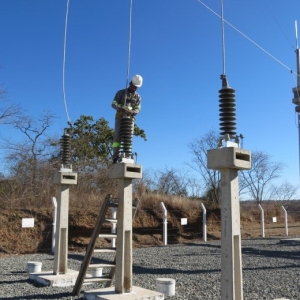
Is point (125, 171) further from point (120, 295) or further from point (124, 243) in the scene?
point (120, 295)

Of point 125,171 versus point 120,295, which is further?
point 125,171

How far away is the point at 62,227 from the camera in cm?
779

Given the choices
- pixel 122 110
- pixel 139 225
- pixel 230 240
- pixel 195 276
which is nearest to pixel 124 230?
pixel 122 110

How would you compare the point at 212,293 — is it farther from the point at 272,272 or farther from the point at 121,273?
the point at 272,272

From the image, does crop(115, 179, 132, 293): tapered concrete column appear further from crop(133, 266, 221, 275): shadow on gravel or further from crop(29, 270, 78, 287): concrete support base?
crop(133, 266, 221, 275): shadow on gravel

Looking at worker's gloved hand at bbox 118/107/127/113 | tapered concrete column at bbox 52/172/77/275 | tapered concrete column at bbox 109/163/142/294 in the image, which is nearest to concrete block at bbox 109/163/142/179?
tapered concrete column at bbox 109/163/142/294

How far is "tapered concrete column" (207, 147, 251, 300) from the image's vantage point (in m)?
4.05

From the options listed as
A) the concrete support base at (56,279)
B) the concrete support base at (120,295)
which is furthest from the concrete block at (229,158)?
the concrete support base at (56,279)

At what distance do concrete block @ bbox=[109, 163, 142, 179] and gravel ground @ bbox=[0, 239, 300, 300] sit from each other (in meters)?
2.03

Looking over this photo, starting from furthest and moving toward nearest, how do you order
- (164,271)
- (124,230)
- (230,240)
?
1. (164,271)
2. (124,230)
3. (230,240)

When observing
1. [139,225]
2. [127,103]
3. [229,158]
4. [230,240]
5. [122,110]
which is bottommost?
[230,240]

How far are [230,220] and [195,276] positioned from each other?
194 inches

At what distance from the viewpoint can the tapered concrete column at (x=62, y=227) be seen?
7645 millimetres

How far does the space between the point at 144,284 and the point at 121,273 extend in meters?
1.91
